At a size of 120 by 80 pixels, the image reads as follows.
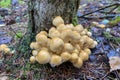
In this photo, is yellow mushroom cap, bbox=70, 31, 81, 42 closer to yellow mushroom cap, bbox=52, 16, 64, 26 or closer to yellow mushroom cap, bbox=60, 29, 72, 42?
yellow mushroom cap, bbox=60, 29, 72, 42

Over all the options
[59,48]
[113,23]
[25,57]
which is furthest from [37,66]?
[113,23]

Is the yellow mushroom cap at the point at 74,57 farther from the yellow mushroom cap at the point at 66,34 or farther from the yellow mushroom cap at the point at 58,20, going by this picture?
the yellow mushroom cap at the point at 58,20

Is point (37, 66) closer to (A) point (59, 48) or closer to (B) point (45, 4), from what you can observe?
(A) point (59, 48)

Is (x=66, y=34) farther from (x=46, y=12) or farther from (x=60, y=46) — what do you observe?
(x=46, y=12)

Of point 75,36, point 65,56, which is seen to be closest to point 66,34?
point 75,36

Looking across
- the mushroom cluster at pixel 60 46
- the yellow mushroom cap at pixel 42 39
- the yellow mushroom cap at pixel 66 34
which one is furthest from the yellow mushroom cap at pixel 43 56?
the yellow mushroom cap at pixel 66 34
